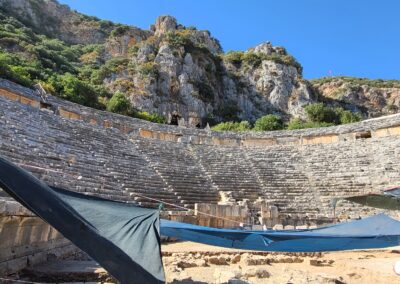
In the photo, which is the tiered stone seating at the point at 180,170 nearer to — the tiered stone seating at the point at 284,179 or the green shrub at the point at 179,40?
the tiered stone seating at the point at 284,179

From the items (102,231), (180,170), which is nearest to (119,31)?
(180,170)

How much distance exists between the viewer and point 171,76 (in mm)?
39781

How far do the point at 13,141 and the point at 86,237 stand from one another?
27.6 feet

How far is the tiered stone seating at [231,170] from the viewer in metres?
14.8

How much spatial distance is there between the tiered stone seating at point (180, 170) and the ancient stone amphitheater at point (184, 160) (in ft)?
0.17

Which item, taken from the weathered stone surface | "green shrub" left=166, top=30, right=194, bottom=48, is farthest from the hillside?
the weathered stone surface

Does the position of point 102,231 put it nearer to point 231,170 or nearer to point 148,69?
point 231,170

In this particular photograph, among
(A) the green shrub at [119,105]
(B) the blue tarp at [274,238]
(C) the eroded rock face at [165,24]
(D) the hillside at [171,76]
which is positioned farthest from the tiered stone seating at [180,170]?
(C) the eroded rock face at [165,24]

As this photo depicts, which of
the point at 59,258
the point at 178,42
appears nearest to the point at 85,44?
the point at 178,42

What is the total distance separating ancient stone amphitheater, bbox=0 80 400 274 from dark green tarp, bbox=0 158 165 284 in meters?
2.31

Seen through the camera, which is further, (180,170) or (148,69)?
(148,69)

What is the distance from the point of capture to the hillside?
113 feet

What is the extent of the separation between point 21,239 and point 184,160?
40.3 feet

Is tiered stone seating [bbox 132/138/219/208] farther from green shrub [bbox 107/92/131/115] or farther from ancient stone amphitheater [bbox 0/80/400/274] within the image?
green shrub [bbox 107/92/131/115]
